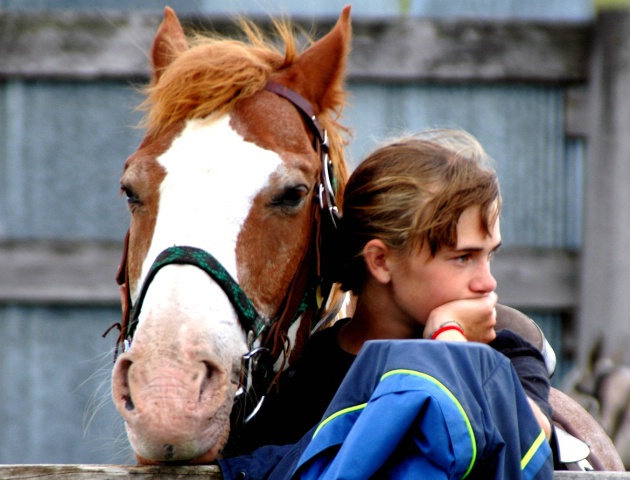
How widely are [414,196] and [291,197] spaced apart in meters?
0.26

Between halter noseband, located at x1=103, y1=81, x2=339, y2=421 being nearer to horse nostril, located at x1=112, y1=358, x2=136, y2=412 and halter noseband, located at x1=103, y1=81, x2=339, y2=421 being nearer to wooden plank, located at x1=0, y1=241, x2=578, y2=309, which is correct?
horse nostril, located at x1=112, y1=358, x2=136, y2=412

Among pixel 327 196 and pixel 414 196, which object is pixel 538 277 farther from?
pixel 414 196

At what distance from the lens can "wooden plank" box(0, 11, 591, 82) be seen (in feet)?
13.5

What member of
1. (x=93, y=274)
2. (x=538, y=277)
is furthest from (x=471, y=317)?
(x=93, y=274)

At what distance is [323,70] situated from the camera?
1.96m

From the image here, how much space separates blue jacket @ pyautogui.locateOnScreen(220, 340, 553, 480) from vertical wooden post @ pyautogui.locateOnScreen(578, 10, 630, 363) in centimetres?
305

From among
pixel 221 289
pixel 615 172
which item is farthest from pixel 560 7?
pixel 221 289

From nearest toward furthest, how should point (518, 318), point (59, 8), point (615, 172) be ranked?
point (518, 318), point (615, 172), point (59, 8)

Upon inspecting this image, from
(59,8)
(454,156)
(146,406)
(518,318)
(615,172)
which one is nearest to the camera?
(146,406)

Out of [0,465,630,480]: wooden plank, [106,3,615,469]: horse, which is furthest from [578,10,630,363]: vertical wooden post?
[0,465,630,480]: wooden plank

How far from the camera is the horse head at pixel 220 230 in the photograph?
136cm

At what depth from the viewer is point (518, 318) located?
1.87m

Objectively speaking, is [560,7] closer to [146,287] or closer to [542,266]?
[542,266]

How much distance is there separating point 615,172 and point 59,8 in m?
2.89
